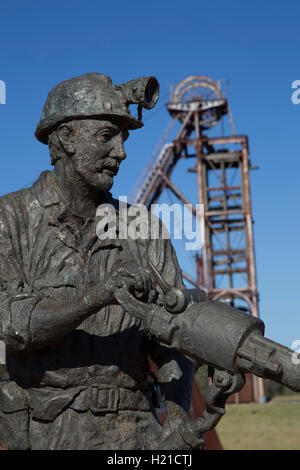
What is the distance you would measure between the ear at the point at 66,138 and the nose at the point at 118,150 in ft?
0.79

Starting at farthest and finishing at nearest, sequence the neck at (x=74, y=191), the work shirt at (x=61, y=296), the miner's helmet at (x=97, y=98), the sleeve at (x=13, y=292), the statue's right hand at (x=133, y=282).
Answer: the neck at (x=74, y=191), the miner's helmet at (x=97, y=98), the work shirt at (x=61, y=296), the sleeve at (x=13, y=292), the statue's right hand at (x=133, y=282)

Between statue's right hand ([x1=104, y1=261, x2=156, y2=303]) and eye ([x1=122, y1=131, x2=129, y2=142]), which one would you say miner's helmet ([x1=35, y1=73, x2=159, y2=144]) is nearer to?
eye ([x1=122, y1=131, x2=129, y2=142])

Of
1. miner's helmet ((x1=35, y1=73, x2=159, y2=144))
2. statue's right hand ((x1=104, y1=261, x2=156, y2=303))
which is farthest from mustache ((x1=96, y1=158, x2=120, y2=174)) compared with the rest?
statue's right hand ((x1=104, y1=261, x2=156, y2=303))

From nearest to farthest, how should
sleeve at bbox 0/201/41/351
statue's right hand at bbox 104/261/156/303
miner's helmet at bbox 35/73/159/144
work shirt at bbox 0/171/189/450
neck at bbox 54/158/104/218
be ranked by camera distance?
statue's right hand at bbox 104/261/156/303
sleeve at bbox 0/201/41/351
work shirt at bbox 0/171/189/450
miner's helmet at bbox 35/73/159/144
neck at bbox 54/158/104/218

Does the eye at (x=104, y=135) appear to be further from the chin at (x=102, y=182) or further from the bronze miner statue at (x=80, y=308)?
the chin at (x=102, y=182)

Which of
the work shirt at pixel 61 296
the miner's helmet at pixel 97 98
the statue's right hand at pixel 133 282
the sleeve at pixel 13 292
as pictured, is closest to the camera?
the statue's right hand at pixel 133 282

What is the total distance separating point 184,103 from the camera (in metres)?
34.1

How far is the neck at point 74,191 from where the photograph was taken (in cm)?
456

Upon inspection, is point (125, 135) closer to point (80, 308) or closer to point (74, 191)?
point (74, 191)

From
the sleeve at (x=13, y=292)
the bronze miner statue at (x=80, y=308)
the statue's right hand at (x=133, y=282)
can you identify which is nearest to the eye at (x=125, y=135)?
the bronze miner statue at (x=80, y=308)

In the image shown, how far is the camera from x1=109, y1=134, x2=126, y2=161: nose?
4.41 metres

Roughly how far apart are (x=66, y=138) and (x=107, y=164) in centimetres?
31

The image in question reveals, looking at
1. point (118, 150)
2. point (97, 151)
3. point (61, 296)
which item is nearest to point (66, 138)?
point (97, 151)
